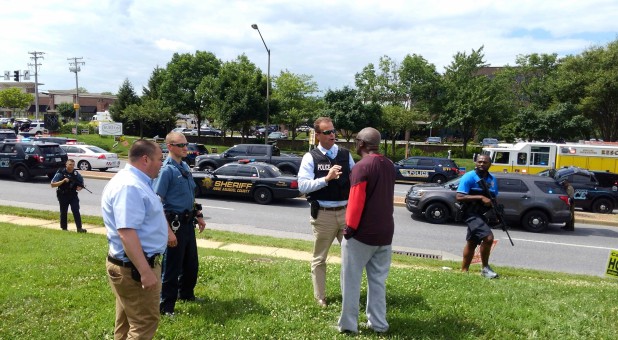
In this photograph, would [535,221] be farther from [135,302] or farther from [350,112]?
[350,112]

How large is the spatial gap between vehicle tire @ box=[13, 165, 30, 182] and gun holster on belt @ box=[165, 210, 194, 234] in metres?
18.0

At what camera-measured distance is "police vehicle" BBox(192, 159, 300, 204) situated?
1577 centimetres

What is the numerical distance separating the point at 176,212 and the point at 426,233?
879cm

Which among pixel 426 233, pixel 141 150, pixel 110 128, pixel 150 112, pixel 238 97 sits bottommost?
pixel 426 233

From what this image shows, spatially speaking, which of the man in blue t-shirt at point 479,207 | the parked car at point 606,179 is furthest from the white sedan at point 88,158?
the parked car at point 606,179

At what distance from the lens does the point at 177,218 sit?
14.8 ft

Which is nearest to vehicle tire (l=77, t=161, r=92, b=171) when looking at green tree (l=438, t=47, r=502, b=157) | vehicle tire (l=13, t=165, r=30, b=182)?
vehicle tire (l=13, t=165, r=30, b=182)

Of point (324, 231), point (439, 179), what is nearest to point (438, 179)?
point (439, 179)

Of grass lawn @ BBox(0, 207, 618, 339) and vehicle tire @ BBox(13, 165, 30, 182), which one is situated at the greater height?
grass lawn @ BBox(0, 207, 618, 339)

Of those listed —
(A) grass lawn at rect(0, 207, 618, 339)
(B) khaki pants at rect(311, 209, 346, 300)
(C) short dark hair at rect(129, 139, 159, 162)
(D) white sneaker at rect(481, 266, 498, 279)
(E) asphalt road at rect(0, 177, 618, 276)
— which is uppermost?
(C) short dark hair at rect(129, 139, 159, 162)

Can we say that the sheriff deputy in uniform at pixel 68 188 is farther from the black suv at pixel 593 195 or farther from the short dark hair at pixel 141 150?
the black suv at pixel 593 195

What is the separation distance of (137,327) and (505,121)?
39.4m

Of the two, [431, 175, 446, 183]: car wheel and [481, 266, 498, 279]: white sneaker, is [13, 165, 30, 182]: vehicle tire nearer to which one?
[431, 175, 446, 183]: car wheel

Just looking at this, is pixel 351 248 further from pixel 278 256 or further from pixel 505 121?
pixel 505 121
